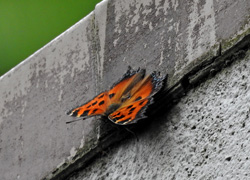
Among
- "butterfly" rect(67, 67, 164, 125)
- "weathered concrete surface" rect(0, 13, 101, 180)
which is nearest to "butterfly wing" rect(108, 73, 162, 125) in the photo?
"butterfly" rect(67, 67, 164, 125)

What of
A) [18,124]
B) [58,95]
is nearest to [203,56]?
[58,95]

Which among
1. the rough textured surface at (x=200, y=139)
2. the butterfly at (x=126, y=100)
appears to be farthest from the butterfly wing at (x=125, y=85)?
the rough textured surface at (x=200, y=139)

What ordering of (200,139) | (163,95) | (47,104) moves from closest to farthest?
→ (200,139) → (163,95) → (47,104)

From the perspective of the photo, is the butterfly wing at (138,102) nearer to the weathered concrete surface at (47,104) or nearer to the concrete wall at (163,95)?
the concrete wall at (163,95)

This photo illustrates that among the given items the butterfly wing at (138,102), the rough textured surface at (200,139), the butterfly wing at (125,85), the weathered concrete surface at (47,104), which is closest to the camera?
the rough textured surface at (200,139)

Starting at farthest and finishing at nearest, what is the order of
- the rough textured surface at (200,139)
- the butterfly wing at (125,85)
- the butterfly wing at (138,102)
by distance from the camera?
1. the butterfly wing at (125,85)
2. the butterfly wing at (138,102)
3. the rough textured surface at (200,139)

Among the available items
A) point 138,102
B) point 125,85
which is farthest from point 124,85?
point 138,102

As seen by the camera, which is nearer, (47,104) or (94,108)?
(94,108)

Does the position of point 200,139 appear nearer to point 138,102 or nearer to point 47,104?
point 138,102

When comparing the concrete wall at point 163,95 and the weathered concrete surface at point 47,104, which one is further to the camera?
the weathered concrete surface at point 47,104
